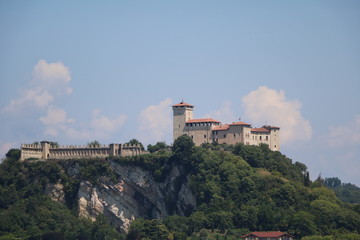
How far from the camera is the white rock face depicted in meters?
120

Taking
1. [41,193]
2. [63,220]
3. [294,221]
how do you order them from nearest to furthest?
[294,221], [63,220], [41,193]

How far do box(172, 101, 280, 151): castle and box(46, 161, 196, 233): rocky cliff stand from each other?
9.81 meters

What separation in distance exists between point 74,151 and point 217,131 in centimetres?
2279

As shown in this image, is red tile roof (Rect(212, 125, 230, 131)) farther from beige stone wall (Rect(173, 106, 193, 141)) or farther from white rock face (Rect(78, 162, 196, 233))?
white rock face (Rect(78, 162, 196, 233))

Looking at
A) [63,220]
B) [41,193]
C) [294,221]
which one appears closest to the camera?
[294,221]

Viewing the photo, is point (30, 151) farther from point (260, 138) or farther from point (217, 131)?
point (260, 138)

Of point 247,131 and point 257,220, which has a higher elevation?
point 247,131

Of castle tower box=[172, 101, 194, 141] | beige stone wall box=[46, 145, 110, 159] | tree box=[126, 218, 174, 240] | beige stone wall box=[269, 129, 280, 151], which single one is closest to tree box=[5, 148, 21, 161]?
beige stone wall box=[46, 145, 110, 159]

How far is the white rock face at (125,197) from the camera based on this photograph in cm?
11981

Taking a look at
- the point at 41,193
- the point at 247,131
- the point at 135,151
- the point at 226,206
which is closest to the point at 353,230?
the point at 226,206

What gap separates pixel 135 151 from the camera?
12488 centimetres

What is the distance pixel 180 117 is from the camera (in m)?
128

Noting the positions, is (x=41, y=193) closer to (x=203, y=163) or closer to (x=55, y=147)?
(x=55, y=147)

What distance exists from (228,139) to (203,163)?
10.2 m
